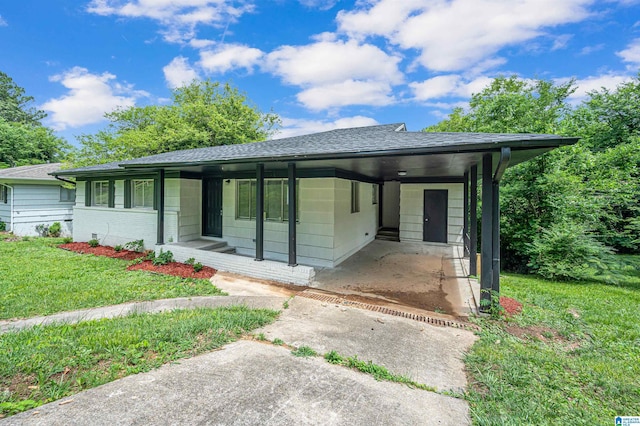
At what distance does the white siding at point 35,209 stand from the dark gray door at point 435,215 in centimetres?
1742

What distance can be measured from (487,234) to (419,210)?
6496 mm

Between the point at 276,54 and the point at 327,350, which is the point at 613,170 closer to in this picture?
the point at 327,350

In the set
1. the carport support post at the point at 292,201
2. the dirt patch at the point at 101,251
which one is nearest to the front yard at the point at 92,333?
the carport support post at the point at 292,201

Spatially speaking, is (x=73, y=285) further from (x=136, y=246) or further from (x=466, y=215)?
(x=466, y=215)

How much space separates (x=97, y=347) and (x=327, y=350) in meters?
2.51

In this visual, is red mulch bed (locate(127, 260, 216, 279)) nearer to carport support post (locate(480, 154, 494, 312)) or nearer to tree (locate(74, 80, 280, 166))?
carport support post (locate(480, 154, 494, 312))

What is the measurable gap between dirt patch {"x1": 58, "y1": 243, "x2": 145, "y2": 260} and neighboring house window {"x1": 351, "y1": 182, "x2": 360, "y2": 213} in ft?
22.3

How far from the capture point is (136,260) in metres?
8.06

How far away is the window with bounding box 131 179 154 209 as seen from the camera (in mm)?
9383

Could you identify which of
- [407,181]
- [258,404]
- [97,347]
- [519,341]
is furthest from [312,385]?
[407,181]

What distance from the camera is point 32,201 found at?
13.6 metres

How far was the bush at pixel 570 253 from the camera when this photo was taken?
7844 mm

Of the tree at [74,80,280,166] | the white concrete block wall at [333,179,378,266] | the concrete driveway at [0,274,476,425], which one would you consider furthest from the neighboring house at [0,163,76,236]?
the concrete driveway at [0,274,476,425]

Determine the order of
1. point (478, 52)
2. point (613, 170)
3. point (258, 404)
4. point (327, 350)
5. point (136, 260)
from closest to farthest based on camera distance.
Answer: point (258, 404) < point (327, 350) < point (136, 260) < point (613, 170) < point (478, 52)
